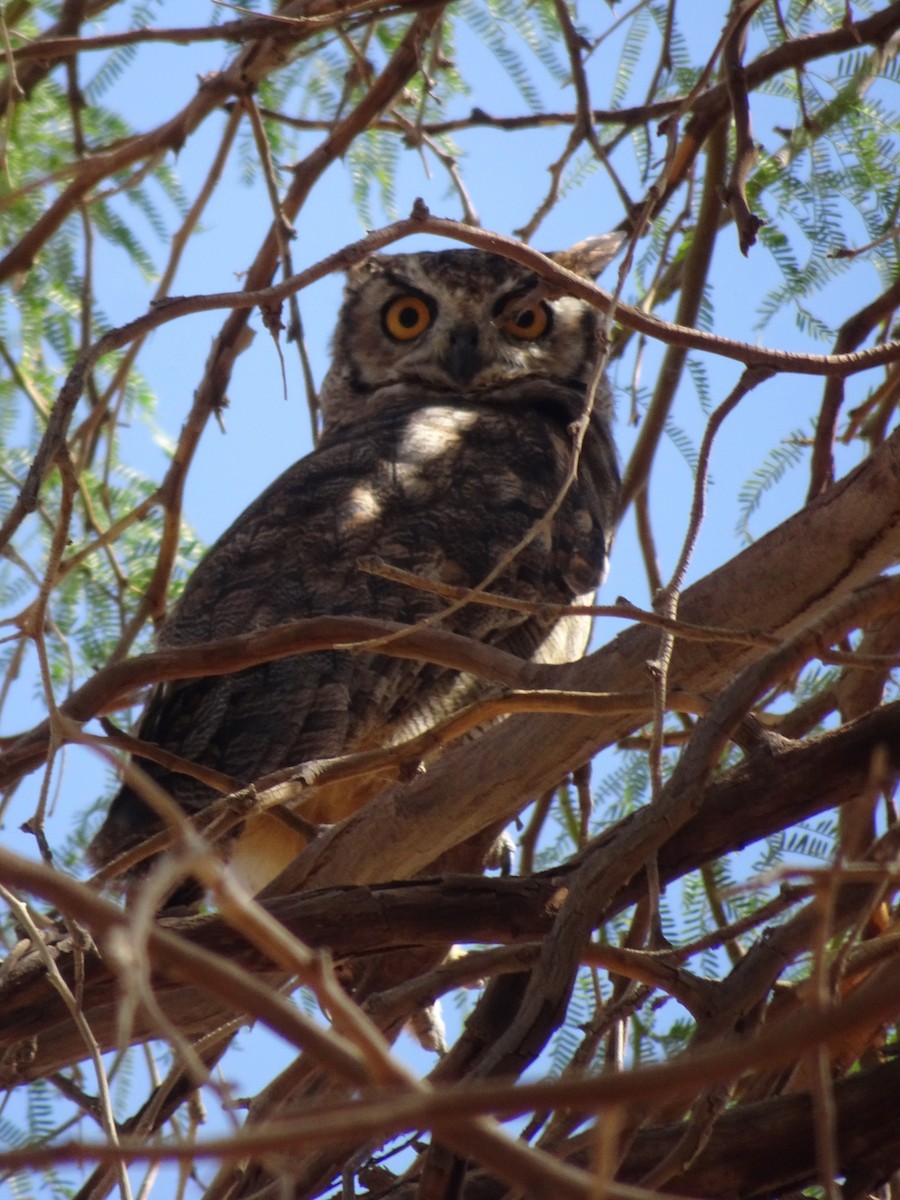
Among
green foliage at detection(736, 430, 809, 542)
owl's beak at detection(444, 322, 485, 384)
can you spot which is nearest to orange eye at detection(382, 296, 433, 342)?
owl's beak at detection(444, 322, 485, 384)

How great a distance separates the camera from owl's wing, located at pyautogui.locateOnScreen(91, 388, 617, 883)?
105 inches

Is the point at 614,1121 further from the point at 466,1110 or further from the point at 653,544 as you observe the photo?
the point at 653,544

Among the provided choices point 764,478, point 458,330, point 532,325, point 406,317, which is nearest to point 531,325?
point 532,325

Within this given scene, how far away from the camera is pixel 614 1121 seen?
563mm

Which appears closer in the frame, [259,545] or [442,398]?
[259,545]

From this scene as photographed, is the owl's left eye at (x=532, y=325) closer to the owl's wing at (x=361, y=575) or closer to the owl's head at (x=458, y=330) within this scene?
the owl's head at (x=458, y=330)

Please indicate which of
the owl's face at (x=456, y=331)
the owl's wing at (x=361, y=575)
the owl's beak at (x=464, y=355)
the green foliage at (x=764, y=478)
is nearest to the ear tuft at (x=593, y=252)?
the owl's face at (x=456, y=331)

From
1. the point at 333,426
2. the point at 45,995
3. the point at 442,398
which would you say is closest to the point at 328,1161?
the point at 45,995

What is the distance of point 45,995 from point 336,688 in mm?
1239

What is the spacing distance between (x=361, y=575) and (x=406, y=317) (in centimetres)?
129

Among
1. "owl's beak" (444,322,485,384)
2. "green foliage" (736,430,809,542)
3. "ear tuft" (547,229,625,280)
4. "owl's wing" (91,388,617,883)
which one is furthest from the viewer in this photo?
"ear tuft" (547,229,625,280)

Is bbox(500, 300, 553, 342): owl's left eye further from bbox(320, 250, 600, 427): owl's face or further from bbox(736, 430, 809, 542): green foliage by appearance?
bbox(736, 430, 809, 542): green foliage

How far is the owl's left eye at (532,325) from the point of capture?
3.75 m

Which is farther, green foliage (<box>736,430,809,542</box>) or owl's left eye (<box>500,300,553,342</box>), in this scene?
owl's left eye (<box>500,300,553,342</box>)
